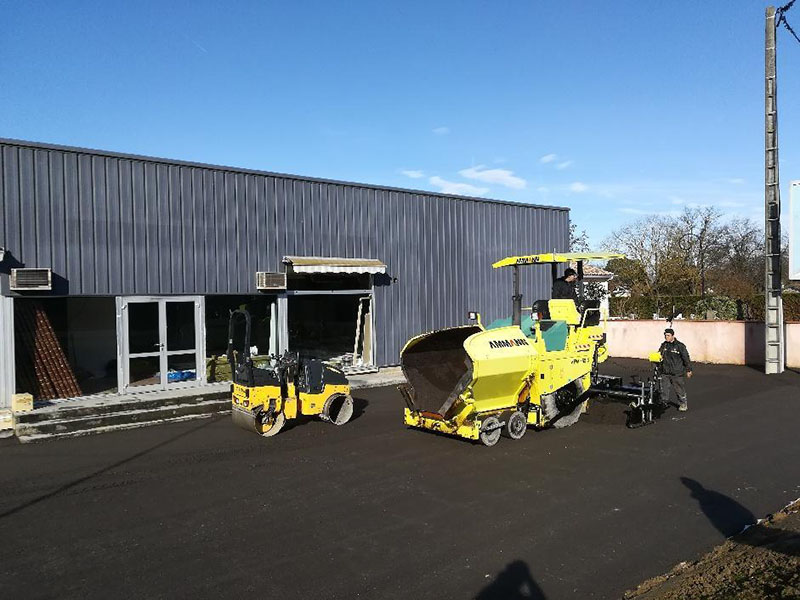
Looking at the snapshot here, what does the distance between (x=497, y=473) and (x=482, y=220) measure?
12.4 m

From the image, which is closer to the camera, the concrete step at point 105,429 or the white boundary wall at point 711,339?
the concrete step at point 105,429

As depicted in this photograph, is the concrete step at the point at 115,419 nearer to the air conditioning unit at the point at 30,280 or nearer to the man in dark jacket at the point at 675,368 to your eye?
the air conditioning unit at the point at 30,280

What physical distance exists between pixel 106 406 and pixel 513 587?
883 centimetres

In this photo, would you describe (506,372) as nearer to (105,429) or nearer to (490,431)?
(490,431)

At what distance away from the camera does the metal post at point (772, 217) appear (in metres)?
16.4

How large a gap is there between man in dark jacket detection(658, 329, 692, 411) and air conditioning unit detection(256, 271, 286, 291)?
8429 millimetres

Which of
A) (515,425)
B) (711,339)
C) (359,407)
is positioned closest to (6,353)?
(359,407)

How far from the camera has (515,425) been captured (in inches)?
362

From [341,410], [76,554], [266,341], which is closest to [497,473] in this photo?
[341,410]

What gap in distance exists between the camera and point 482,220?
19.2m

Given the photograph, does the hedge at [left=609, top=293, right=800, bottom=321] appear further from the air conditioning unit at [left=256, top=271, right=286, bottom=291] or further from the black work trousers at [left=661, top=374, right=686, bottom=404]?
the air conditioning unit at [left=256, top=271, right=286, bottom=291]

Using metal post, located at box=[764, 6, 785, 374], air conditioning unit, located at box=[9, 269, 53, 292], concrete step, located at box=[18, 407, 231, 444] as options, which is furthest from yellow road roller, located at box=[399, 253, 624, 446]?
metal post, located at box=[764, 6, 785, 374]

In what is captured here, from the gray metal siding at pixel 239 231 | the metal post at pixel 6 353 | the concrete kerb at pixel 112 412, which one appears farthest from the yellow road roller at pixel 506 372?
the metal post at pixel 6 353

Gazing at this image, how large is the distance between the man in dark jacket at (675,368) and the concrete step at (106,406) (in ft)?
28.1
